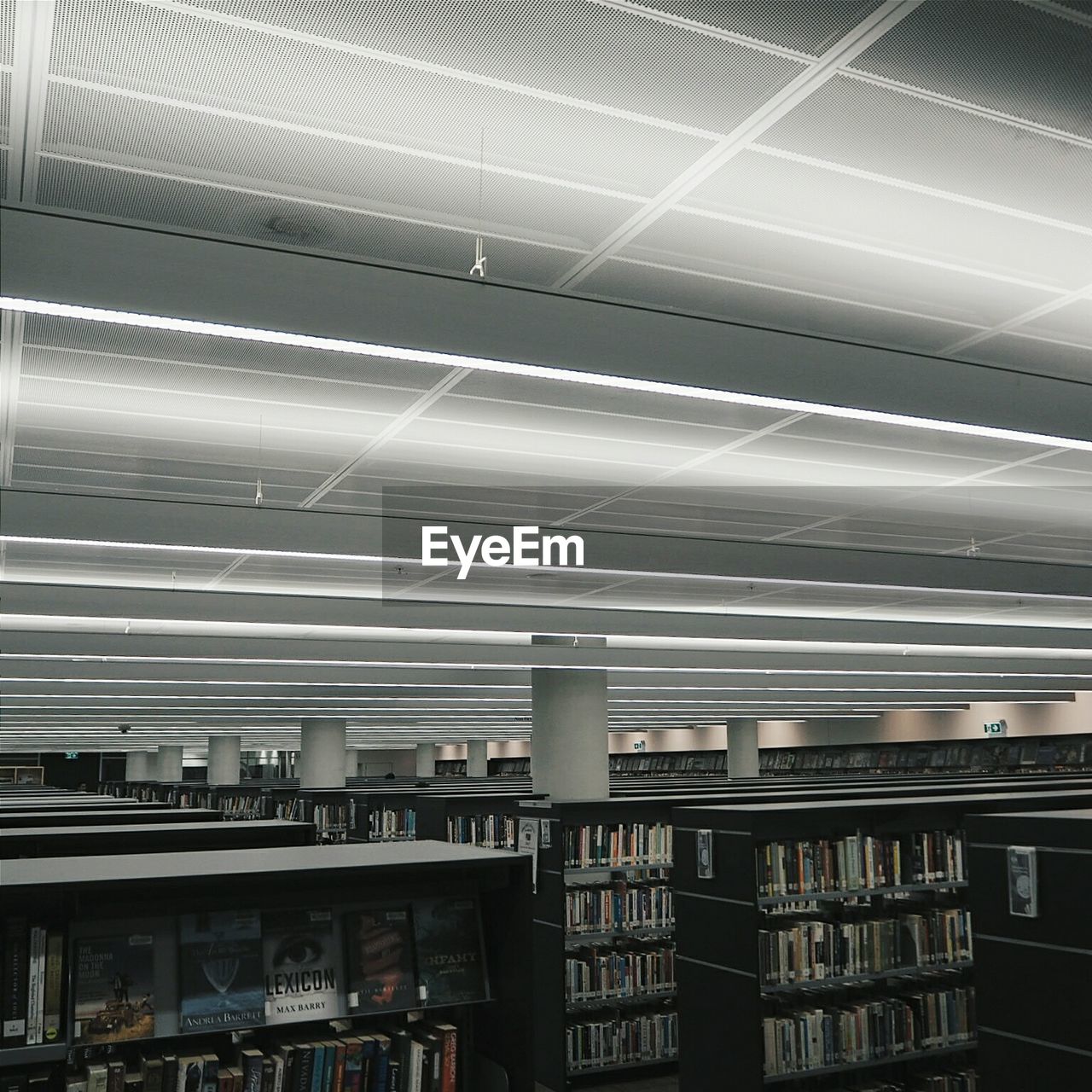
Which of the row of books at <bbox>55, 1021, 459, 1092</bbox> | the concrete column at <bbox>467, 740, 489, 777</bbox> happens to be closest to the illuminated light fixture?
the row of books at <bbox>55, 1021, 459, 1092</bbox>

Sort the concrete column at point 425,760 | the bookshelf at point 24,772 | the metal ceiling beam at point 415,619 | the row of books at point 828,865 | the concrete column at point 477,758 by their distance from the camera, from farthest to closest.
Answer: the bookshelf at point 24,772 < the concrete column at point 425,760 < the concrete column at point 477,758 < the metal ceiling beam at point 415,619 < the row of books at point 828,865

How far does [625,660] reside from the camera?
12594 millimetres

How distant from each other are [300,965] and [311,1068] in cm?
30

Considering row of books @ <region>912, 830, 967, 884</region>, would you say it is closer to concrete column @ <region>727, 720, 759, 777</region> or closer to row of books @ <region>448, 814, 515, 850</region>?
row of books @ <region>448, 814, 515, 850</region>

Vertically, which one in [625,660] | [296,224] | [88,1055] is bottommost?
[88,1055]

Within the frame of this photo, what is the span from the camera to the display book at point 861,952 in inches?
260

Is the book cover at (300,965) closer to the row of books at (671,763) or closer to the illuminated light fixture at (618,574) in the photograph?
the illuminated light fixture at (618,574)

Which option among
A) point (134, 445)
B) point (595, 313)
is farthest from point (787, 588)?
point (595, 313)

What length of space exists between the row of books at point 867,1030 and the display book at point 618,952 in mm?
1652

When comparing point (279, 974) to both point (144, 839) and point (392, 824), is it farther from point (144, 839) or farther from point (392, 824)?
point (392, 824)

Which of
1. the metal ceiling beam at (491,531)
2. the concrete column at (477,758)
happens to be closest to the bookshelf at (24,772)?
the concrete column at (477,758)

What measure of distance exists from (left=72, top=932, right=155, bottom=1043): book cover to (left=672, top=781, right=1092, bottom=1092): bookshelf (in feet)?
12.8

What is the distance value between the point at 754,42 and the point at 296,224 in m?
1.56

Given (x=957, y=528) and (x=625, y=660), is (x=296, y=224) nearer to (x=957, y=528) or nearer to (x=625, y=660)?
(x=957, y=528)
